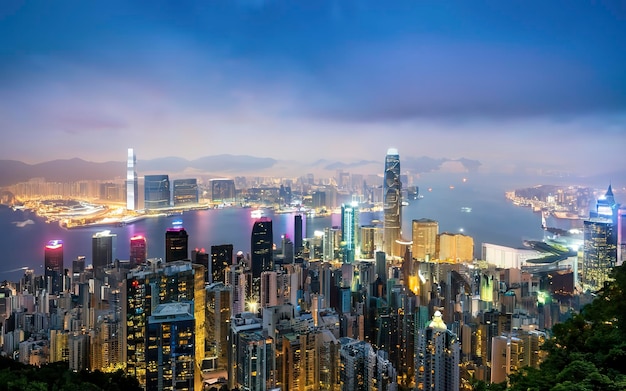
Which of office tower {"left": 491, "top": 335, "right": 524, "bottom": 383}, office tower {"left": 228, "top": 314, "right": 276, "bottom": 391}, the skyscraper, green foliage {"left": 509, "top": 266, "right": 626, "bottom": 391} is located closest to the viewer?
green foliage {"left": 509, "top": 266, "right": 626, "bottom": 391}

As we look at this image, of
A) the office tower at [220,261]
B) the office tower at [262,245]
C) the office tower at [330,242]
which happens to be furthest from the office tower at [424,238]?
the office tower at [220,261]

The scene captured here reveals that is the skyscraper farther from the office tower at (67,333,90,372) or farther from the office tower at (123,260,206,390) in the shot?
the office tower at (67,333,90,372)

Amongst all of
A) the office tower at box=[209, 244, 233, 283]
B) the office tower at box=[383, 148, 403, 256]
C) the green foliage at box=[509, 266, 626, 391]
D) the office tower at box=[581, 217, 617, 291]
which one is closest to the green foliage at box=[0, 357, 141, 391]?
the green foliage at box=[509, 266, 626, 391]

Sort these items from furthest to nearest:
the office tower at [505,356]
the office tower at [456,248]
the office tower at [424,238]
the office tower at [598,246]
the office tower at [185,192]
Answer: the office tower at [424,238]
the office tower at [456,248]
the office tower at [185,192]
the office tower at [598,246]
the office tower at [505,356]

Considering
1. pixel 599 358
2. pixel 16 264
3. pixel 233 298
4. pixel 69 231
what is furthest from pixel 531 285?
pixel 16 264

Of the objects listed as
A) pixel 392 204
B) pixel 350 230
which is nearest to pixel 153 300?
pixel 350 230

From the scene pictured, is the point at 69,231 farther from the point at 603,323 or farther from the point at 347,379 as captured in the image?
the point at 603,323

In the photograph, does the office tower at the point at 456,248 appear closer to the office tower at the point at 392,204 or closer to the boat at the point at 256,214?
the office tower at the point at 392,204
